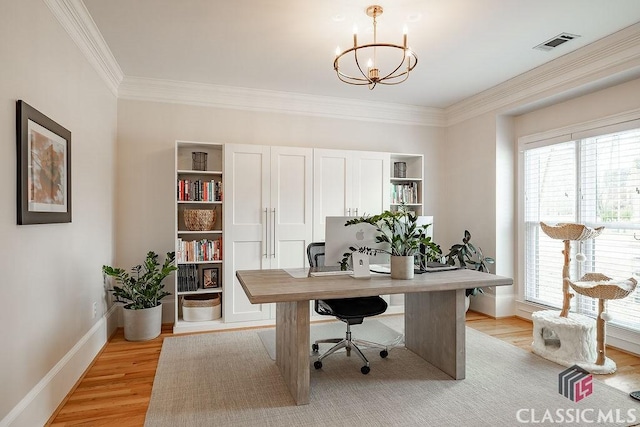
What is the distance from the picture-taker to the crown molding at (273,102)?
13.4 ft

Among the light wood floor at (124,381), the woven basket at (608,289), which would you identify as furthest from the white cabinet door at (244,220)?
the woven basket at (608,289)

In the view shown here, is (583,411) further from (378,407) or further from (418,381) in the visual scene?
(378,407)

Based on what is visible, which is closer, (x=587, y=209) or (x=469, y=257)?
(x=587, y=209)

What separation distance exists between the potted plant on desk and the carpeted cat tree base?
1.10 meters

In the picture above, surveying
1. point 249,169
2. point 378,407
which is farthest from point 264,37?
point 378,407

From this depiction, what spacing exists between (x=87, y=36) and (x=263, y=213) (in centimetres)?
216

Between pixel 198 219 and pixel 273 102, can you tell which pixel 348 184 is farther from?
pixel 198 219

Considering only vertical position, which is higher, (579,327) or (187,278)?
(187,278)

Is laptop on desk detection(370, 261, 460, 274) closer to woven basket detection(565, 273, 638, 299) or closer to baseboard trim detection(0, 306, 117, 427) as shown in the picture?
woven basket detection(565, 273, 638, 299)

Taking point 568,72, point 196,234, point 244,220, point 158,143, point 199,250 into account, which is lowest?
point 199,250

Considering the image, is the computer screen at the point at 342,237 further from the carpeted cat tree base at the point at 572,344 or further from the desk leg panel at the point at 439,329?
the carpeted cat tree base at the point at 572,344

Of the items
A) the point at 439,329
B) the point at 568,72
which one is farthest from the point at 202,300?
the point at 568,72

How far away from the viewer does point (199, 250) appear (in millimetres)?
4008

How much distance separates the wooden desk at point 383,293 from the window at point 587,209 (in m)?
1.58
